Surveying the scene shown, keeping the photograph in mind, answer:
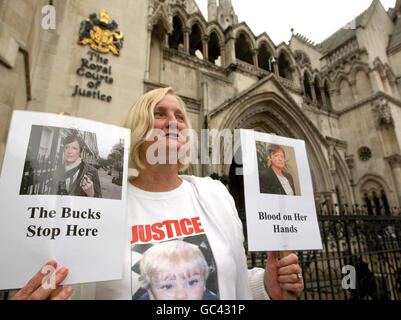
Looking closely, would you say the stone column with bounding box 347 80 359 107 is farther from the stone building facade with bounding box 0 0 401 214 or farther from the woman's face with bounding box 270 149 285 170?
the woman's face with bounding box 270 149 285 170

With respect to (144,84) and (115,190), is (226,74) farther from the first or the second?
(115,190)

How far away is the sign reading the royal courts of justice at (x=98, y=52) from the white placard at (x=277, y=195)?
21.7 feet

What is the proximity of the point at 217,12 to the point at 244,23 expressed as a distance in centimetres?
832

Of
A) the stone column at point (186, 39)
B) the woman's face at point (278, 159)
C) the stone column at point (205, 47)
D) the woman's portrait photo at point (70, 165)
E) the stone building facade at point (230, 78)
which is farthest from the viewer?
the stone column at point (205, 47)

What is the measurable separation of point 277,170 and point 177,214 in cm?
78

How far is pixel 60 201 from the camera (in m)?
0.97

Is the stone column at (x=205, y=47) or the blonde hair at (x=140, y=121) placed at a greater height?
the stone column at (x=205, y=47)

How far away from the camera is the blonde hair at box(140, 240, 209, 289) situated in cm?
104

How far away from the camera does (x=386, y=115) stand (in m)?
15.6

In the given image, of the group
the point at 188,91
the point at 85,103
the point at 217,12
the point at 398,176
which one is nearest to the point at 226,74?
the point at 188,91

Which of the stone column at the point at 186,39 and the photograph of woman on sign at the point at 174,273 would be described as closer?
the photograph of woman on sign at the point at 174,273

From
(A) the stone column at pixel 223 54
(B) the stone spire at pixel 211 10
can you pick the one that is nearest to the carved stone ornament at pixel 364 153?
(A) the stone column at pixel 223 54

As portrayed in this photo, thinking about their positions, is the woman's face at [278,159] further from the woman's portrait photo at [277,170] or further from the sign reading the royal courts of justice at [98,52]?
the sign reading the royal courts of justice at [98,52]

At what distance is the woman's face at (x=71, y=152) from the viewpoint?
105 centimetres
